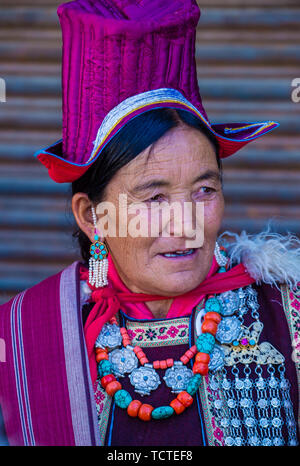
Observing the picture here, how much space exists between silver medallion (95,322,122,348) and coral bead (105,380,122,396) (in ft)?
0.47

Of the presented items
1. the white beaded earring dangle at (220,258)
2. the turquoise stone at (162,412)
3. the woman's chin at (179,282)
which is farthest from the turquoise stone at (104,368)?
the white beaded earring dangle at (220,258)

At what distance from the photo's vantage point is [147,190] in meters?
1.99

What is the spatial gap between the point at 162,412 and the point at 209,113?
2213 millimetres

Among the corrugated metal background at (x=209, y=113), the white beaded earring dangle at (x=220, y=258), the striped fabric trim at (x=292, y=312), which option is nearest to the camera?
the striped fabric trim at (x=292, y=312)

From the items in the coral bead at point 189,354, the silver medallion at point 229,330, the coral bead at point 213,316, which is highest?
the coral bead at point 213,316

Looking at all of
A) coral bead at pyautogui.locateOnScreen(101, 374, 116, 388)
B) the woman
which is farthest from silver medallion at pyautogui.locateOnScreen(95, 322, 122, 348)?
coral bead at pyautogui.locateOnScreen(101, 374, 116, 388)

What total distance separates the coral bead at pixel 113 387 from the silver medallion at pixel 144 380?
0.05m

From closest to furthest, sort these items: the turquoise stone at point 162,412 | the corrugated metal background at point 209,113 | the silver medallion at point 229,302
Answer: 1. the turquoise stone at point 162,412
2. the silver medallion at point 229,302
3. the corrugated metal background at point 209,113

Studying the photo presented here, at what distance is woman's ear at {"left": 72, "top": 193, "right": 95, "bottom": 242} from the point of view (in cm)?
223

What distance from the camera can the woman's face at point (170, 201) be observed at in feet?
6.51

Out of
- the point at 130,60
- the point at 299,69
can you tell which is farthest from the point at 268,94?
the point at 130,60

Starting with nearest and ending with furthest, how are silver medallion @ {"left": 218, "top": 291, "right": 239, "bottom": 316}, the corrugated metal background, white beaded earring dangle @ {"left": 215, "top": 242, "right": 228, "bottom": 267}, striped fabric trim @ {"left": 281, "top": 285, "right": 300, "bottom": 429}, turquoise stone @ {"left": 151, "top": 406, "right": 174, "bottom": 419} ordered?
turquoise stone @ {"left": 151, "top": 406, "right": 174, "bottom": 419} → striped fabric trim @ {"left": 281, "top": 285, "right": 300, "bottom": 429} → silver medallion @ {"left": 218, "top": 291, "right": 239, "bottom": 316} → white beaded earring dangle @ {"left": 215, "top": 242, "right": 228, "bottom": 267} → the corrugated metal background

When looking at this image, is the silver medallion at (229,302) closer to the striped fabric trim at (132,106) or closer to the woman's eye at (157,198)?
the woman's eye at (157,198)

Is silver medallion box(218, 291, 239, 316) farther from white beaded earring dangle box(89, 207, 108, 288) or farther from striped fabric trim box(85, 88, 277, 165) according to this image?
striped fabric trim box(85, 88, 277, 165)
